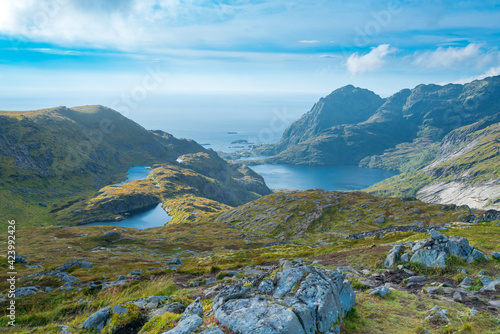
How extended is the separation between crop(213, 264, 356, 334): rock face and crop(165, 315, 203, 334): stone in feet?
3.48

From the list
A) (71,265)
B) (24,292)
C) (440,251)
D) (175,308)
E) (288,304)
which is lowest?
(71,265)

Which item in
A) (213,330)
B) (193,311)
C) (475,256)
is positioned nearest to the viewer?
(213,330)

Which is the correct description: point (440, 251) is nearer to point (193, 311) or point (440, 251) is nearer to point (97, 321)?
point (193, 311)

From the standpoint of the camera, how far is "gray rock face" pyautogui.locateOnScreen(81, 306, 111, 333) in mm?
15609

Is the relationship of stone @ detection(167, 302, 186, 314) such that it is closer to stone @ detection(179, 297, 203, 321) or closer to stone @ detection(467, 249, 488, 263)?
stone @ detection(179, 297, 203, 321)

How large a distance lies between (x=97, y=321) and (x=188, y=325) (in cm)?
747

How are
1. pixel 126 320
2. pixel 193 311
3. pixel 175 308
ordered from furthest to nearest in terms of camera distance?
pixel 175 308 < pixel 126 320 < pixel 193 311

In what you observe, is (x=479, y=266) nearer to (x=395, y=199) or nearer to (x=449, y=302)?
(x=449, y=302)

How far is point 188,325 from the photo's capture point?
1271cm

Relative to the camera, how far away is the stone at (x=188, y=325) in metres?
12.3

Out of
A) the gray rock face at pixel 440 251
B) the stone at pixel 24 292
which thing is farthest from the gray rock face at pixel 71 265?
the gray rock face at pixel 440 251

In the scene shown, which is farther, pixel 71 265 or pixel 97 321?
pixel 71 265

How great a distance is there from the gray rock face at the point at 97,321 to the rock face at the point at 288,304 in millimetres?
7376

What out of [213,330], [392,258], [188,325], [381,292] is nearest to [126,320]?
[188,325]
